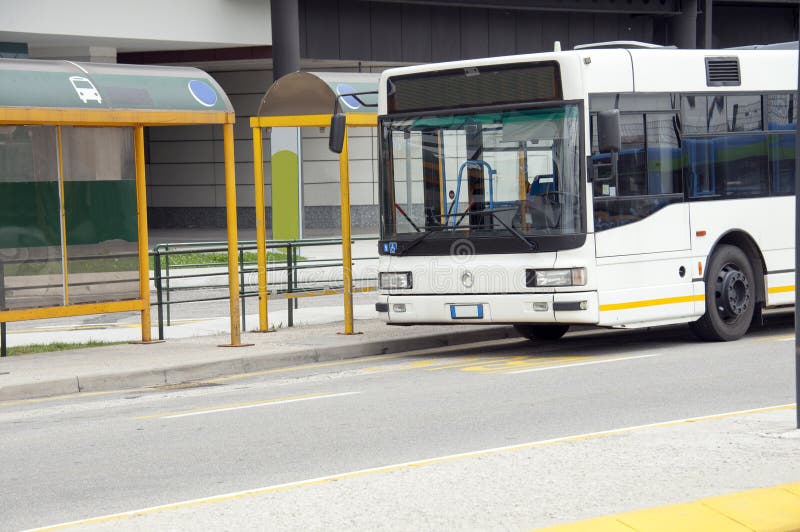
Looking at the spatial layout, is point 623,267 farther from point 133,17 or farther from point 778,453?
point 133,17

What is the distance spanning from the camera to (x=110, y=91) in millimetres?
13930

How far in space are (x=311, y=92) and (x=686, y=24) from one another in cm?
2299

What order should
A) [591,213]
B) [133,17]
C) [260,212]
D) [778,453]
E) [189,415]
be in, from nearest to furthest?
[778,453], [189,415], [591,213], [260,212], [133,17]

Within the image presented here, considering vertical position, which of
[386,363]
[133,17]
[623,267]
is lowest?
[386,363]

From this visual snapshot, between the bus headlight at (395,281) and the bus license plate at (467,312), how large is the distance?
56cm

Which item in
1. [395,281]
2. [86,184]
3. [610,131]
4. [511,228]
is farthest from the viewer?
[86,184]

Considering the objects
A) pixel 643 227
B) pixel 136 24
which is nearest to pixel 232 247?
pixel 643 227

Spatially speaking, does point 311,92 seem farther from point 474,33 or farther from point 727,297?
point 474,33

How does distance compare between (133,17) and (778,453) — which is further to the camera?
(133,17)

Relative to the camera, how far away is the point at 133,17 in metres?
28.6

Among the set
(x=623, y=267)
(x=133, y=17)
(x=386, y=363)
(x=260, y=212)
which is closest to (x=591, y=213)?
(x=623, y=267)

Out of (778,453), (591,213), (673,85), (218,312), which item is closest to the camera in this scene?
(778,453)

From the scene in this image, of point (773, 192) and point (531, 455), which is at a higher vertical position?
point (773, 192)

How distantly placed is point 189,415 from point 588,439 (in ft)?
11.4
